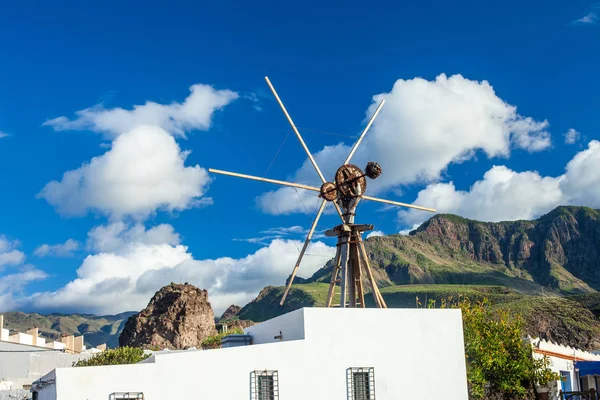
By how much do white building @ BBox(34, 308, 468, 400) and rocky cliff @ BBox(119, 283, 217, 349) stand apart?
74832mm

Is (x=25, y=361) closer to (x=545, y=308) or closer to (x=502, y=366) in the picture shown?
(x=502, y=366)

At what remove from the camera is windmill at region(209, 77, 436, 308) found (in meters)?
24.8

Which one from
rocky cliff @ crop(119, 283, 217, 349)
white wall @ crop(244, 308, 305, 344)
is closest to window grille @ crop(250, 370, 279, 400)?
white wall @ crop(244, 308, 305, 344)

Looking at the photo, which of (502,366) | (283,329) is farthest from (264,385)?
(502,366)

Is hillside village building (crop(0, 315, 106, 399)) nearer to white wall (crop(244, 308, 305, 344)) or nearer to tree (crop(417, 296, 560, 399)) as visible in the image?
white wall (crop(244, 308, 305, 344))

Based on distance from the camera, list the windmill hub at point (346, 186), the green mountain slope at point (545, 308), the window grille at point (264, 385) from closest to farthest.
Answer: the window grille at point (264, 385), the windmill hub at point (346, 186), the green mountain slope at point (545, 308)

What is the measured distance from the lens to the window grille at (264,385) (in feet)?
59.0

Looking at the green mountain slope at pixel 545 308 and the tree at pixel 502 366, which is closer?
the tree at pixel 502 366

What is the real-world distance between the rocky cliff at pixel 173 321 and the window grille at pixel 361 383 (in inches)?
2965

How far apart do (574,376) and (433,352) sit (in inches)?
493

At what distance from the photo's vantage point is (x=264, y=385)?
18094mm

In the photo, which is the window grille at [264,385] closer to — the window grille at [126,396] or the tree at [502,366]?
the window grille at [126,396]

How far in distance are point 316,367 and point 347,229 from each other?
735 cm

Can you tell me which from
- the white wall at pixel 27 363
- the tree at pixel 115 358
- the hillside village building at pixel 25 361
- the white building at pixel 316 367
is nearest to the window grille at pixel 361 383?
the white building at pixel 316 367
